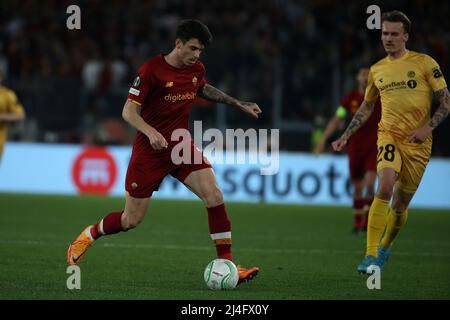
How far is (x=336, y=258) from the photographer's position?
1106 cm

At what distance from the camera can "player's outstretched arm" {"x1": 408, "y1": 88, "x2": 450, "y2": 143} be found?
8945mm

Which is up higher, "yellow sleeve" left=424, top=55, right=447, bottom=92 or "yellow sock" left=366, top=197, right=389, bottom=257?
"yellow sleeve" left=424, top=55, right=447, bottom=92

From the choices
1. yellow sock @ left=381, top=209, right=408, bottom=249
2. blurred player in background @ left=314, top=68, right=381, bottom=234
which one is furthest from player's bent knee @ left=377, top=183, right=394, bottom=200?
blurred player in background @ left=314, top=68, right=381, bottom=234

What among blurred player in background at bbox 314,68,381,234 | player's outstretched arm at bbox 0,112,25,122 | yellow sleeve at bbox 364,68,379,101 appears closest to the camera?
yellow sleeve at bbox 364,68,379,101

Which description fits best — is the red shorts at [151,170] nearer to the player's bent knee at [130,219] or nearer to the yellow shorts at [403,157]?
the player's bent knee at [130,219]

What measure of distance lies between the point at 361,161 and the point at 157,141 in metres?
7.22

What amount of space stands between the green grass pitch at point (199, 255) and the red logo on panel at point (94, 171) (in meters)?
2.69

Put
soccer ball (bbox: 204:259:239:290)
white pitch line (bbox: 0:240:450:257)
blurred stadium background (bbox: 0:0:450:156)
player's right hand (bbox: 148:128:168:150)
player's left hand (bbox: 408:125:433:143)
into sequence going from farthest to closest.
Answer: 1. blurred stadium background (bbox: 0:0:450:156)
2. white pitch line (bbox: 0:240:450:257)
3. player's left hand (bbox: 408:125:433:143)
4. soccer ball (bbox: 204:259:239:290)
5. player's right hand (bbox: 148:128:168:150)

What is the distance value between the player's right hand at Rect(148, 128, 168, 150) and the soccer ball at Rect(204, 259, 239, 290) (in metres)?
1.12

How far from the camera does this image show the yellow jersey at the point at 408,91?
30.3ft

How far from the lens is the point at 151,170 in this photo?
336 inches

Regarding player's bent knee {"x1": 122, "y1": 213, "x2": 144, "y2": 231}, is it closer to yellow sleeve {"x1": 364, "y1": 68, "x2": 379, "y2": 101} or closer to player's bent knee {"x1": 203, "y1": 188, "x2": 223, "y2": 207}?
player's bent knee {"x1": 203, "y1": 188, "x2": 223, "y2": 207}

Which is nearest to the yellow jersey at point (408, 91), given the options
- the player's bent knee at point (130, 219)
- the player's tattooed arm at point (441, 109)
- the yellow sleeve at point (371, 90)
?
the player's tattooed arm at point (441, 109)
